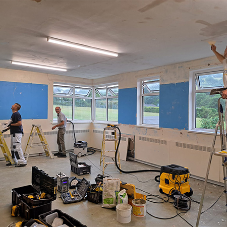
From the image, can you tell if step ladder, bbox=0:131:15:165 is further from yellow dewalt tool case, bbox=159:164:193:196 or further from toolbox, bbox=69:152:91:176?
Result: yellow dewalt tool case, bbox=159:164:193:196

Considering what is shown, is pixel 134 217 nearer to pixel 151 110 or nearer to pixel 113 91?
pixel 151 110

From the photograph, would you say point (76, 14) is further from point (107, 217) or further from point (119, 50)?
point (107, 217)

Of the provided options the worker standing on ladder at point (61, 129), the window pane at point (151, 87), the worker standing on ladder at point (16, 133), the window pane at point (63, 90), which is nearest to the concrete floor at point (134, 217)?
the worker standing on ladder at point (16, 133)

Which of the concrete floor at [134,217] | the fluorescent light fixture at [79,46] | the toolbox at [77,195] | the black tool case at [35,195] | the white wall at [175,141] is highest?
the fluorescent light fixture at [79,46]

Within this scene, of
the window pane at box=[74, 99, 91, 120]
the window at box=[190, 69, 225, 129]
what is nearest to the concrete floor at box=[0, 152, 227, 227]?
the window at box=[190, 69, 225, 129]

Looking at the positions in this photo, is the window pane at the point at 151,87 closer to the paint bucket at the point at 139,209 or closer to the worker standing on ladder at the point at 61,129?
the worker standing on ladder at the point at 61,129

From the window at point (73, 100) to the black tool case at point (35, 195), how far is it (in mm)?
4155

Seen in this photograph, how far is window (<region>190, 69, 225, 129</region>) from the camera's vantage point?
4504 mm

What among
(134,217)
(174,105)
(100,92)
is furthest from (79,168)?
(100,92)

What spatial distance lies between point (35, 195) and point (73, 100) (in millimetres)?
5105

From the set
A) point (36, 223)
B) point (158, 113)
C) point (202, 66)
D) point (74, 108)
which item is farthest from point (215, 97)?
point (74, 108)

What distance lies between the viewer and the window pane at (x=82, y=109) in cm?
796

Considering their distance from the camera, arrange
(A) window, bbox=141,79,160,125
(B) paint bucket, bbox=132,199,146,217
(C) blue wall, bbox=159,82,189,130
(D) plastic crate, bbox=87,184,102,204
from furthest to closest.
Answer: (A) window, bbox=141,79,160,125 → (C) blue wall, bbox=159,82,189,130 → (D) plastic crate, bbox=87,184,102,204 → (B) paint bucket, bbox=132,199,146,217

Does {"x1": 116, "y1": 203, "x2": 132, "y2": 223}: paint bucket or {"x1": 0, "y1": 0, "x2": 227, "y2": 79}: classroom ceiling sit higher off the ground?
{"x1": 0, "y1": 0, "x2": 227, "y2": 79}: classroom ceiling
